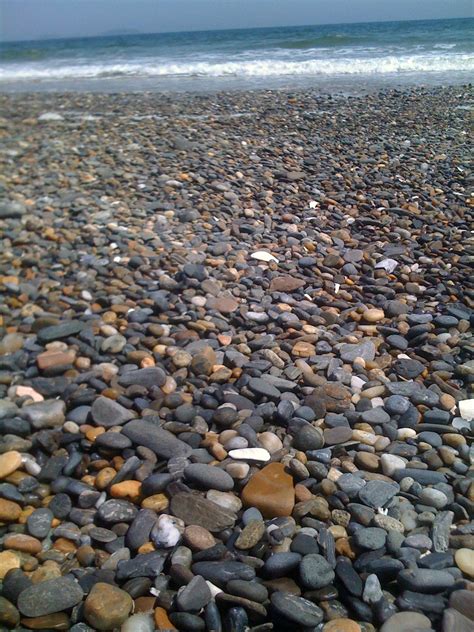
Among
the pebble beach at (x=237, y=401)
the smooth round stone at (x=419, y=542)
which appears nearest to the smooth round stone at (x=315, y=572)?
the pebble beach at (x=237, y=401)

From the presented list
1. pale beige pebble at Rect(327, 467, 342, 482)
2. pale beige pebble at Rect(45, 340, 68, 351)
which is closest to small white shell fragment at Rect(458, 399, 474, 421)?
pale beige pebble at Rect(327, 467, 342, 482)

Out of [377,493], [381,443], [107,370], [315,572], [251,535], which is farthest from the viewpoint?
[107,370]

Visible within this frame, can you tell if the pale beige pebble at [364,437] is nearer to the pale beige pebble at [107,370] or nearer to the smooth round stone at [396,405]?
the smooth round stone at [396,405]

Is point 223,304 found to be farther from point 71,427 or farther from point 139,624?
point 139,624

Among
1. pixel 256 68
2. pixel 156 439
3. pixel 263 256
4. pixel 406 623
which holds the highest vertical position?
pixel 256 68

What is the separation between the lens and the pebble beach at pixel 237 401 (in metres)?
1.25

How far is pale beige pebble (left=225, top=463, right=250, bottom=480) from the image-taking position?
1572mm

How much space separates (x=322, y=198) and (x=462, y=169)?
4.42 ft

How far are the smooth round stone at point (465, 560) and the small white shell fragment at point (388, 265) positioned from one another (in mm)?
1729

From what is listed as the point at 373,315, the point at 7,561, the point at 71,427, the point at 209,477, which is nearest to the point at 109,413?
the point at 71,427

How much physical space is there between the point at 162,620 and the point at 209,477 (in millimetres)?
421

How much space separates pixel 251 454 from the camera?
165cm

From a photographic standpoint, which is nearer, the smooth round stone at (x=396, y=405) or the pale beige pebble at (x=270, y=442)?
the pale beige pebble at (x=270, y=442)

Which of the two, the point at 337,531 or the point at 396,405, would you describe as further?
Result: the point at 396,405
